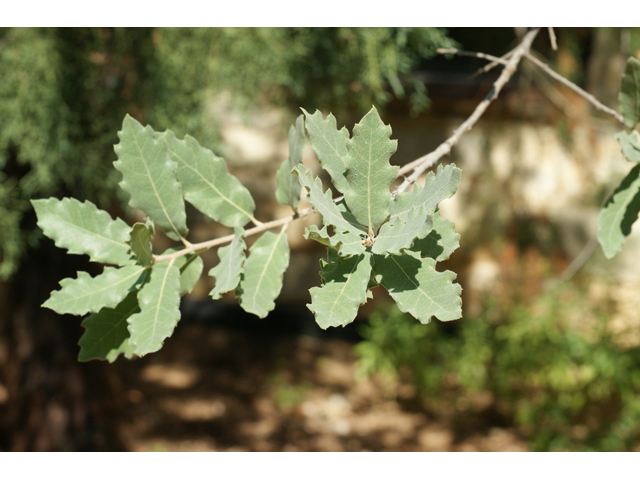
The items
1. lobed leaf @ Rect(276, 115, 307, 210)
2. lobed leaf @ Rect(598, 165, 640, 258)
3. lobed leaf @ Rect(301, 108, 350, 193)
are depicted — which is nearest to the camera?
lobed leaf @ Rect(301, 108, 350, 193)

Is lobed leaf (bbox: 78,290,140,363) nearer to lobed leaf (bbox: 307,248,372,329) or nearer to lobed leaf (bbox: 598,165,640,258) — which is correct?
lobed leaf (bbox: 307,248,372,329)

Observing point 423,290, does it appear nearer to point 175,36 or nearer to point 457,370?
point 175,36

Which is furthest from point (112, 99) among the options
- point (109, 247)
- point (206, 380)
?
point (206, 380)

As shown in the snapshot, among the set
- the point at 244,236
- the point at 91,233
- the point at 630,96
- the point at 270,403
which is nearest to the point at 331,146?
the point at 244,236

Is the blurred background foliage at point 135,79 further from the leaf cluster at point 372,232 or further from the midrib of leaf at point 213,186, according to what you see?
the leaf cluster at point 372,232

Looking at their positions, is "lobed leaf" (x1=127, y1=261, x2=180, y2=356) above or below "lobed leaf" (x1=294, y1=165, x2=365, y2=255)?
below

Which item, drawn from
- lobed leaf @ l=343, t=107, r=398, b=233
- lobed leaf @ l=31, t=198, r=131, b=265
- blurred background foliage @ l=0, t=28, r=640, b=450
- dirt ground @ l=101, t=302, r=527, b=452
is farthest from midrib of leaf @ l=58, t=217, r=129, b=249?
dirt ground @ l=101, t=302, r=527, b=452

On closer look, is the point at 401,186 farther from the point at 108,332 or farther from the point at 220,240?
the point at 108,332

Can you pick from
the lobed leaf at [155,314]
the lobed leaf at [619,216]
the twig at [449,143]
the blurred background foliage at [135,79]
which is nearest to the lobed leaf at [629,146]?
the lobed leaf at [619,216]
